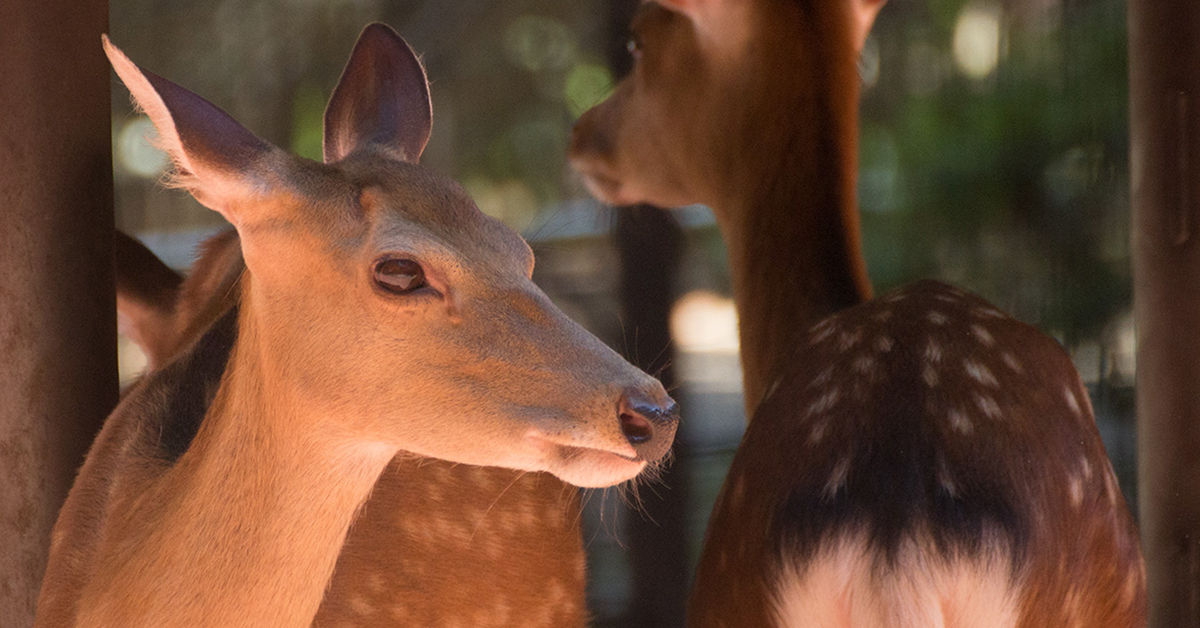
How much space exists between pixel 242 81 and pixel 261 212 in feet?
9.06

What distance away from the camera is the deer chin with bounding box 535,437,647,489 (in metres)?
1.64

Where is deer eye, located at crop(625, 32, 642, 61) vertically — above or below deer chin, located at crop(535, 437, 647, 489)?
above

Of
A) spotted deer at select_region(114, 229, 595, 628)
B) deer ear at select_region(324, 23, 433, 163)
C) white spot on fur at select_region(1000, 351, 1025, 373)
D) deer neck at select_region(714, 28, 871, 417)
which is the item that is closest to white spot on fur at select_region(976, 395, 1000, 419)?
white spot on fur at select_region(1000, 351, 1025, 373)

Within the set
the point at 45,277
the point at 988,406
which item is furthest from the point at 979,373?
the point at 45,277

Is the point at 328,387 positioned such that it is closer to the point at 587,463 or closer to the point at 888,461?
the point at 587,463

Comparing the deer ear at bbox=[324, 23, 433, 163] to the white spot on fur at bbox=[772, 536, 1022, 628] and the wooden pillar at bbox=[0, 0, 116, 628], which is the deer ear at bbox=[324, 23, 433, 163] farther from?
the white spot on fur at bbox=[772, 536, 1022, 628]

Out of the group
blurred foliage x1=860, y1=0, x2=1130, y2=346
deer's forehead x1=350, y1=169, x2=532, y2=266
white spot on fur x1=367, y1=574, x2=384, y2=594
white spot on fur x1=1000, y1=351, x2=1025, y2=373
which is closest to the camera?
deer's forehead x1=350, y1=169, x2=532, y2=266

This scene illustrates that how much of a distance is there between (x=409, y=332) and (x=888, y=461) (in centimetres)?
79

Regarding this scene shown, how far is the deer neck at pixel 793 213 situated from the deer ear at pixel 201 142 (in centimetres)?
142

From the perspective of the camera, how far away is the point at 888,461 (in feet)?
6.12

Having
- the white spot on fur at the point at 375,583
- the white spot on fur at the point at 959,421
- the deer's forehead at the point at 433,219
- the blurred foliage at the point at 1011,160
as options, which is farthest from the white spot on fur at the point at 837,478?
the blurred foliage at the point at 1011,160

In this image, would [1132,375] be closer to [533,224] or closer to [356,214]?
[533,224]

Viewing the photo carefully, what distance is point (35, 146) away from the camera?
90.1 inches

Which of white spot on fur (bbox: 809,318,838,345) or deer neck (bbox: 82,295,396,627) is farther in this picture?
white spot on fur (bbox: 809,318,838,345)
